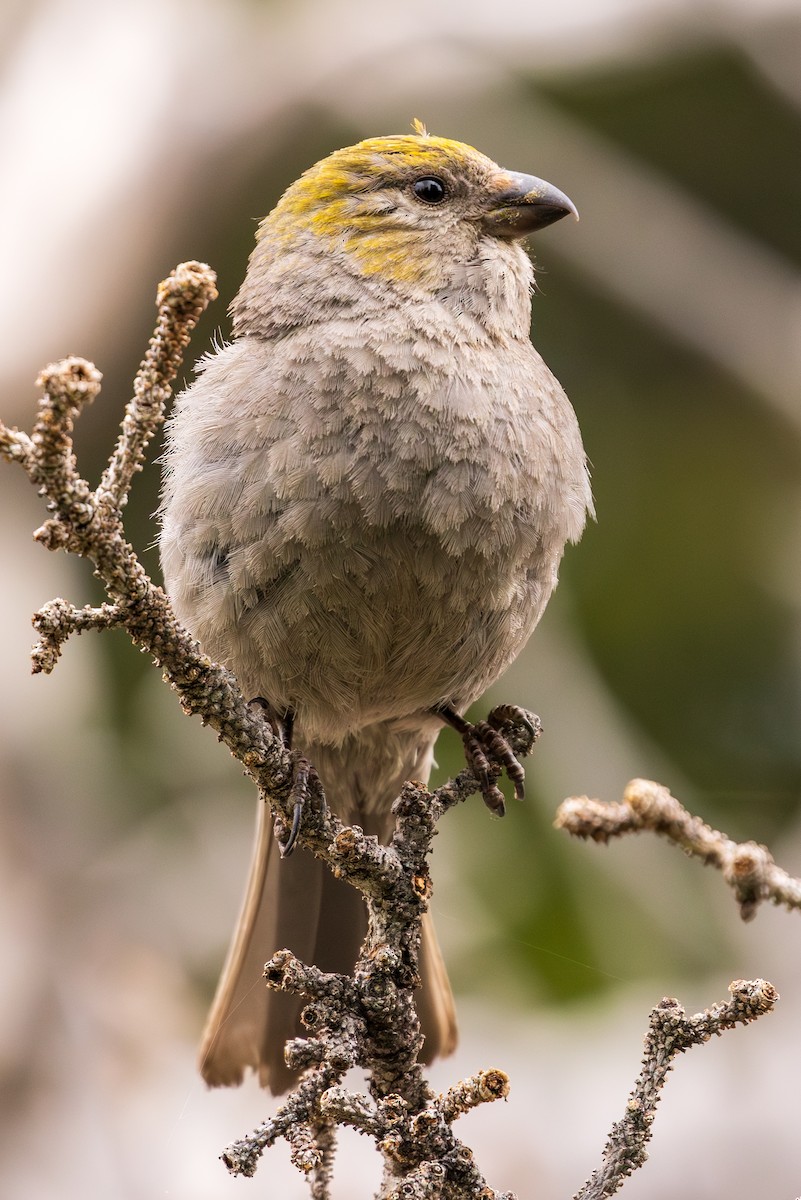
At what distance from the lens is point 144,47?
202 inches

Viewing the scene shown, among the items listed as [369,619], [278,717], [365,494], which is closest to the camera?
[365,494]

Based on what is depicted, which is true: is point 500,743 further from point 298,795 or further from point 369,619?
point 298,795

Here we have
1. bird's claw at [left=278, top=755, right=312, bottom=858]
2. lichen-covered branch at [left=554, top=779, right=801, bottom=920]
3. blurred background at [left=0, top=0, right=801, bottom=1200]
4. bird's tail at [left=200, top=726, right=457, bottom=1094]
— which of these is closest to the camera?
lichen-covered branch at [left=554, top=779, right=801, bottom=920]

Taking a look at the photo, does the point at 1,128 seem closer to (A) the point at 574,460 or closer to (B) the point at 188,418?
(B) the point at 188,418

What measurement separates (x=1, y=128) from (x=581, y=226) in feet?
7.70

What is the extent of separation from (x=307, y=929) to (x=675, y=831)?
1.96 m

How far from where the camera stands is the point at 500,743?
277cm

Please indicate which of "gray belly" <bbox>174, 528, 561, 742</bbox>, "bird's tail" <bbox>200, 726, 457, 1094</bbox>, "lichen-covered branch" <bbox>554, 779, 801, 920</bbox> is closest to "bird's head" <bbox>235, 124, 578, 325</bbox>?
"gray belly" <bbox>174, 528, 561, 742</bbox>

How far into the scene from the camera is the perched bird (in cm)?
263

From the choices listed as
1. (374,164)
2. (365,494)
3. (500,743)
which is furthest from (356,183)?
(500,743)

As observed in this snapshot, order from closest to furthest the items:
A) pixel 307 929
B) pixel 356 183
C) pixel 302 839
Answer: pixel 302 839 < pixel 307 929 < pixel 356 183

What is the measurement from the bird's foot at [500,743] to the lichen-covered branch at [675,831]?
1.24 meters

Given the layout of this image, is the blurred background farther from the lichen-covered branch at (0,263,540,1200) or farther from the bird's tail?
the lichen-covered branch at (0,263,540,1200)

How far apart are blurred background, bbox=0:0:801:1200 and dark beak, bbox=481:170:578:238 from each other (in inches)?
82.1
